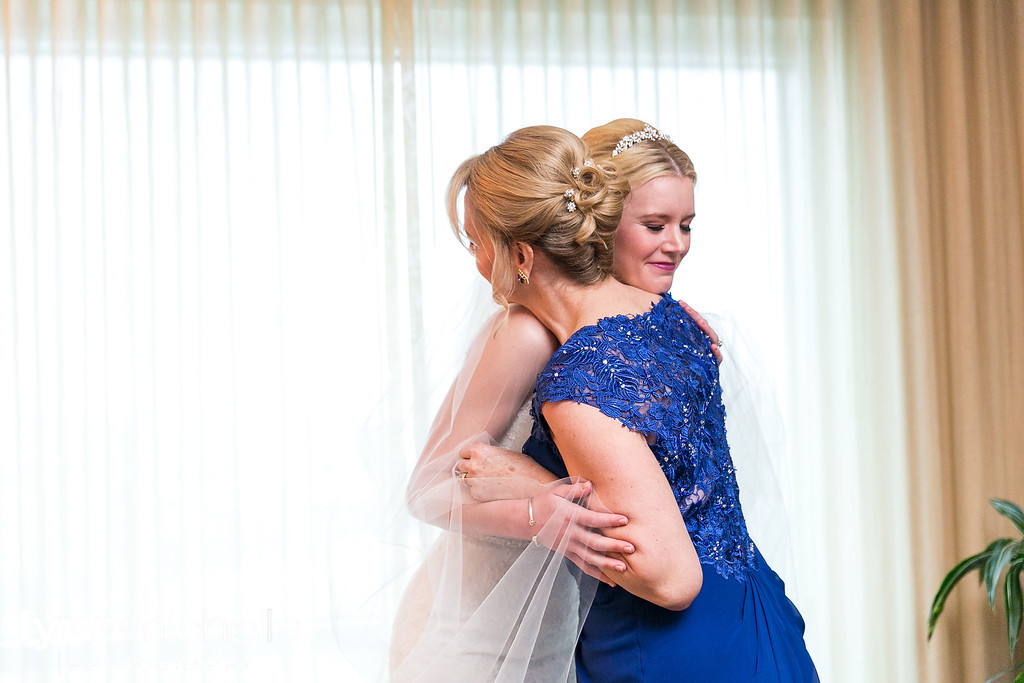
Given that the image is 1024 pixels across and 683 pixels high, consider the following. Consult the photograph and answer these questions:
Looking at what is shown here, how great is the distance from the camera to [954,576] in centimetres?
302

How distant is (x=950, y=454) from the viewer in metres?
3.38

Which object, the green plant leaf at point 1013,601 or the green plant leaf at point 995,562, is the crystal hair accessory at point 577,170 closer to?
the green plant leaf at point 995,562

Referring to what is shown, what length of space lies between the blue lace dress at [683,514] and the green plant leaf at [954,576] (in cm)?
181

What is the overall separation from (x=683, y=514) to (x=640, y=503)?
0.18m

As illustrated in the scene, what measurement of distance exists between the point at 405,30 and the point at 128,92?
3.35 ft

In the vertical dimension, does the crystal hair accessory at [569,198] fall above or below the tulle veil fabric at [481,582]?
above

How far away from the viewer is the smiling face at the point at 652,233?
1514 mm

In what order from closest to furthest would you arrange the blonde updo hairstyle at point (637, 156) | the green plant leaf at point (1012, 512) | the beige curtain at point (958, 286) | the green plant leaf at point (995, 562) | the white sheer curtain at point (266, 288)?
1. the blonde updo hairstyle at point (637, 156)
2. the green plant leaf at point (995, 562)
3. the green plant leaf at point (1012, 512)
4. the white sheer curtain at point (266, 288)
5. the beige curtain at point (958, 286)

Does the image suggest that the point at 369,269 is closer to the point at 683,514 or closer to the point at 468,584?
the point at 468,584

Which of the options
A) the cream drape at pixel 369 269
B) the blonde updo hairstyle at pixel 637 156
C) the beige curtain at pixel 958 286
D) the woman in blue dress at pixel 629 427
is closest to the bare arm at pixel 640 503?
the woman in blue dress at pixel 629 427

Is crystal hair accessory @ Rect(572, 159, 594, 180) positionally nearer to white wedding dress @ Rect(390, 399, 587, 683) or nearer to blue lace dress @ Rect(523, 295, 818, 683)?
blue lace dress @ Rect(523, 295, 818, 683)

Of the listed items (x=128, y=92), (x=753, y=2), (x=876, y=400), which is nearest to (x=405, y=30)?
(x=128, y=92)

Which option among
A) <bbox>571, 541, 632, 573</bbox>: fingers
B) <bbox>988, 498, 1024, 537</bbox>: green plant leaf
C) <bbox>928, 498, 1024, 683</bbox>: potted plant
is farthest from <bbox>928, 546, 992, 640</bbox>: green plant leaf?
<bbox>571, 541, 632, 573</bbox>: fingers

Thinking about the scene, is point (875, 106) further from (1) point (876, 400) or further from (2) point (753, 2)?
(1) point (876, 400)
